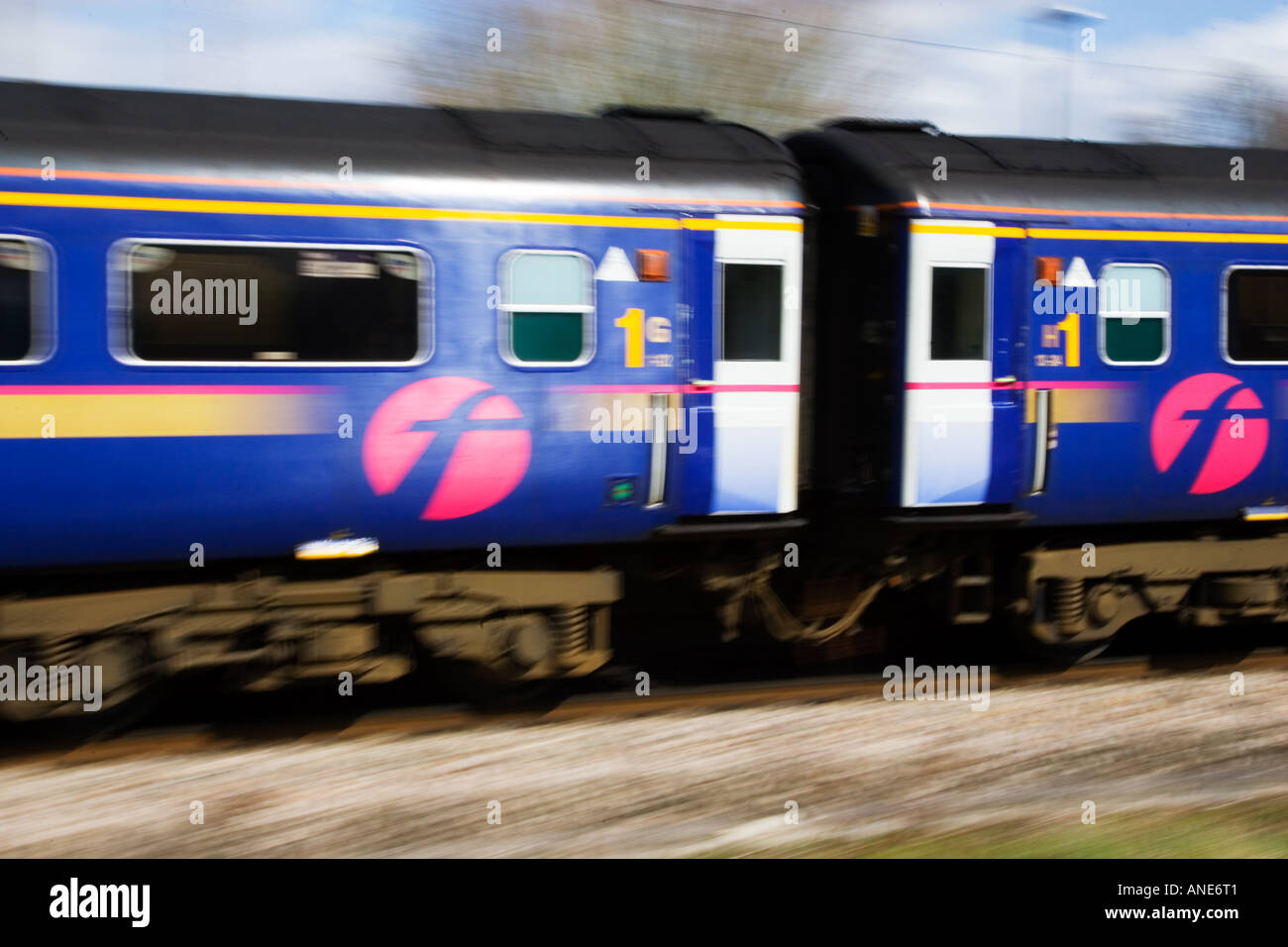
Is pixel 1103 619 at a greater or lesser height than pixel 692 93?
lesser

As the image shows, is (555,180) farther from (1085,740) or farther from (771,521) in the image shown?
(1085,740)

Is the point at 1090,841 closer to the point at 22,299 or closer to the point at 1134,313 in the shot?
the point at 1134,313

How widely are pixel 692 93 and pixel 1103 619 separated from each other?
1180cm

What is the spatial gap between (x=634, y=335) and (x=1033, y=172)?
3.08m

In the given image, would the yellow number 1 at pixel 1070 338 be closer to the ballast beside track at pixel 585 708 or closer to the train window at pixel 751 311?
the train window at pixel 751 311

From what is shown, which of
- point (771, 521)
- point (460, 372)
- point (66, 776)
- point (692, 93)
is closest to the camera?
point (66, 776)

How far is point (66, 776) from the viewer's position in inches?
281

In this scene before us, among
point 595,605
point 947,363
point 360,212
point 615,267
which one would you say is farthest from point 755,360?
point 360,212

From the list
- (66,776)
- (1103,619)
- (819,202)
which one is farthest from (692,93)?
(66,776)

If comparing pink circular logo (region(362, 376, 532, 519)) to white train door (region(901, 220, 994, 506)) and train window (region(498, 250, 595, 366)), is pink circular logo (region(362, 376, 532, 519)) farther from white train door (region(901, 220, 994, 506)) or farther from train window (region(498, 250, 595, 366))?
white train door (region(901, 220, 994, 506))

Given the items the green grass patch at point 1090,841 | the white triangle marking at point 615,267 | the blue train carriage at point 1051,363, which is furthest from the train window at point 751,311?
the green grass patch at point 1090,841

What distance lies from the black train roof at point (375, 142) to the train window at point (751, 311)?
1.59 ft

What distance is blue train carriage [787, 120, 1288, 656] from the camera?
8.66 m

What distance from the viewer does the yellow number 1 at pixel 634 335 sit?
798 cm
